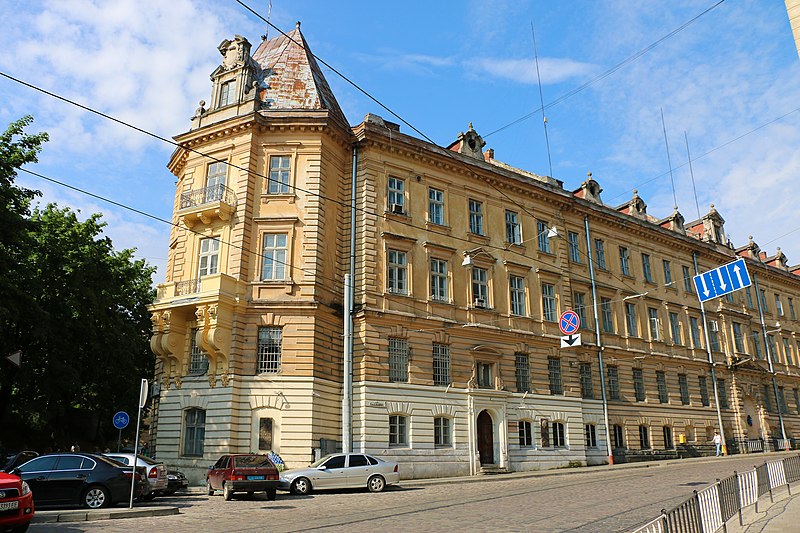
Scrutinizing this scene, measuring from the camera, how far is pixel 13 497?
11344 millimetres

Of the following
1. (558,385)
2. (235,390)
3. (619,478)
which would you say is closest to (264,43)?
(235,390)

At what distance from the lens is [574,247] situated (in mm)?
37469

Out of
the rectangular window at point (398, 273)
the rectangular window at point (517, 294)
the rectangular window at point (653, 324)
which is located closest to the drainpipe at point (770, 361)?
the rectangular window at point (653, 324)

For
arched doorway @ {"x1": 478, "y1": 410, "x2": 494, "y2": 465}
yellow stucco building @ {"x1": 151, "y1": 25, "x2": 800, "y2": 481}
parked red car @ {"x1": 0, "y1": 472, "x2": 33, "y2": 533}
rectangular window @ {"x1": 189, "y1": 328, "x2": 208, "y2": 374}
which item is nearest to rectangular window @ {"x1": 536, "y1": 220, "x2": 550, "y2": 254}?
yellow stucco building @ {"x1": 151, "y1": 25, "x2": 800, "y2": 481}

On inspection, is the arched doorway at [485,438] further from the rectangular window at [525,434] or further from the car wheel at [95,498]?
the car wheel at [95,498]

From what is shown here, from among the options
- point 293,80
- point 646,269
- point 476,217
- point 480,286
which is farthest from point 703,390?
point 293,80

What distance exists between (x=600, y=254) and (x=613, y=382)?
7989mm

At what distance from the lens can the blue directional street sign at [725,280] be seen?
2177 centimetres

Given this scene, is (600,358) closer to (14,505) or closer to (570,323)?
(570,323)

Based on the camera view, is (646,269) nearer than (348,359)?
No

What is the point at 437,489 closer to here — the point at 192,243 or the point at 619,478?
the point at 619,478

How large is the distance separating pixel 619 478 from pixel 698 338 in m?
23.5

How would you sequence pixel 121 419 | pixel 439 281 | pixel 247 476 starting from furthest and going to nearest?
pixel 439 281 < pixel 121 419 < pixel 247 476

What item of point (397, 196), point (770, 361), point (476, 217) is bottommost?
point (770, 361)
